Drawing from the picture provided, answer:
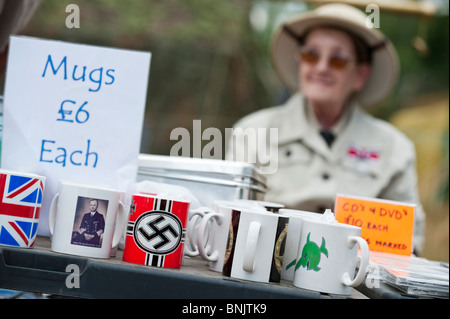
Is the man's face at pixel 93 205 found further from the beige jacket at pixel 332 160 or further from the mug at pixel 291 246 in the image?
the beige jacket at pixel 332 160

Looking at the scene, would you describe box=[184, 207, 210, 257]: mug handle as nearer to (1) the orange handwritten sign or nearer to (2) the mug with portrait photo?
(2) the mug with portrait photo

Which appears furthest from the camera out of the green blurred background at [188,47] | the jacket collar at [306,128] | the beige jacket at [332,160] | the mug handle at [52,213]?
the green blurred background at [188,47]

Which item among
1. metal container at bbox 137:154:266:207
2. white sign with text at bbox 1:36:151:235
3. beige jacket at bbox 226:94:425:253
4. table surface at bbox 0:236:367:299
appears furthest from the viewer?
beige jacket at bbox 226:94:425:253

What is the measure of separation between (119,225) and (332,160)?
165 cm

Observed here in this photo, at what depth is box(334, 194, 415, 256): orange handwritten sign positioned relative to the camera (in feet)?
4.32

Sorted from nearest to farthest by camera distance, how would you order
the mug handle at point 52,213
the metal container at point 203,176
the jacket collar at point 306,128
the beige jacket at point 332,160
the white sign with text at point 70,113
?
the mug handle at point 52,213
the white sign with text at point 70,113
the metal container at point 203,176
the beige jacket at point 332,160
the jacket collar at point 306,128

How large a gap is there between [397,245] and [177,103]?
5.84 meters

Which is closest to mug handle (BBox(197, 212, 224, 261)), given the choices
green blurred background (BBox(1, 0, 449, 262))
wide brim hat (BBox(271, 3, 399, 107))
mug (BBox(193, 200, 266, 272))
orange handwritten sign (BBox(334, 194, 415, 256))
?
mug (BBox(193, 200, 266, 272))

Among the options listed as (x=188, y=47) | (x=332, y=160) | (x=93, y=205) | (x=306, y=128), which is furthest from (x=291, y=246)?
(x=188, y=47)

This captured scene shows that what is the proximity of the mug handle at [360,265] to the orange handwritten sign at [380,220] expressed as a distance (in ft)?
1.25

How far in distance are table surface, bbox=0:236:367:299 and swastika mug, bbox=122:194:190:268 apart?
0.04 meters

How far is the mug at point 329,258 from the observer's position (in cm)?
93

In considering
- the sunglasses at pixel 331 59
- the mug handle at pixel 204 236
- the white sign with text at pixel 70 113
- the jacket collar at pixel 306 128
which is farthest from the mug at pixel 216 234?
the sunglasses at pixel 331 59

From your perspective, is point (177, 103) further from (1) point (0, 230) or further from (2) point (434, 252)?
(1) point (0, 230)
